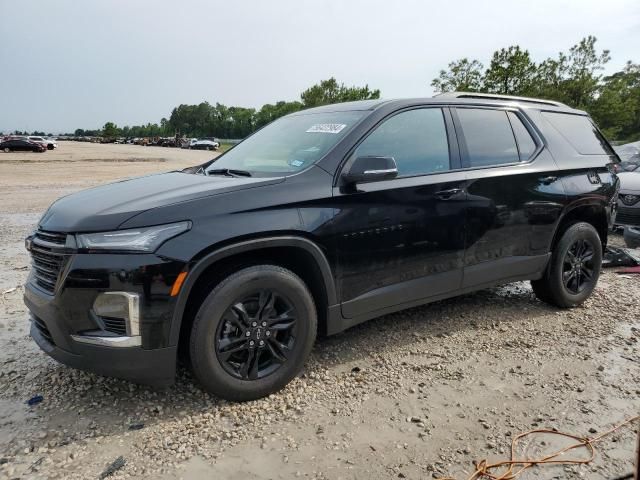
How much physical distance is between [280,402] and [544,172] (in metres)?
2.88

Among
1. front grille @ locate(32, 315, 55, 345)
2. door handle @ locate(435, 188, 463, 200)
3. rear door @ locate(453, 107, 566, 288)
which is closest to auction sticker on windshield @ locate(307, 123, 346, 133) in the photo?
door handle @ locate(435, 188, 463, 200)

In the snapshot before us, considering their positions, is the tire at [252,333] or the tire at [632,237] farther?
the tire at [632,237]

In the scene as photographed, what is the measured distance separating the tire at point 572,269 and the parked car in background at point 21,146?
45471 mm

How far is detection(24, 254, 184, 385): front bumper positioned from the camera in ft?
8.15

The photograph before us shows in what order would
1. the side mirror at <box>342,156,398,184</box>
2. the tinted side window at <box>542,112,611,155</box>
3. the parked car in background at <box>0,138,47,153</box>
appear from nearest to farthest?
the side mirror at <box>342,156,398,184</box>
the tinted side window at <box>542,112,611,155</box>
the parked car in background at <box>0,138,47,153</box>

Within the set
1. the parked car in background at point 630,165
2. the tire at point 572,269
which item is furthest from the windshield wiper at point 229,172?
the parked car in background at point 630,165

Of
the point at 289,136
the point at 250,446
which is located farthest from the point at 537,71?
the point at 250,446

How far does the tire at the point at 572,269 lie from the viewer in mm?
4348

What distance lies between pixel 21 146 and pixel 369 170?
153 ft

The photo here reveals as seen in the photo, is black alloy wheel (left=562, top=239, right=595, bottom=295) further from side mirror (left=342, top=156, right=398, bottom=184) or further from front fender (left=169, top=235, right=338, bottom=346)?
front fender (left=169, top=235, right=338, bottom=346)

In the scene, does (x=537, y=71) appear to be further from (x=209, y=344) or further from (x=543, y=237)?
(x=209, y=344)

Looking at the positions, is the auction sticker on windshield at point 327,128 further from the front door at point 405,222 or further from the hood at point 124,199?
the hood at point 124,199

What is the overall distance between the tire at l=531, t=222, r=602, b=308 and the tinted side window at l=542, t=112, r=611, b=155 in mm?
742

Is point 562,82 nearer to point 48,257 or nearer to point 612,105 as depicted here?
point 612,105
